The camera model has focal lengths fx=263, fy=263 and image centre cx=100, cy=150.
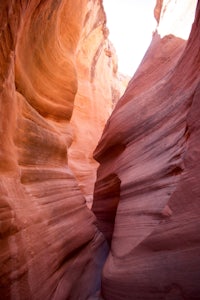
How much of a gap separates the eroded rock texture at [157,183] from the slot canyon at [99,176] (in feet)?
0.04

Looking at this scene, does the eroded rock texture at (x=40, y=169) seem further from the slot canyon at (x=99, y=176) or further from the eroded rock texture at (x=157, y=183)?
the eroded rock texture at (x=157, y=183)

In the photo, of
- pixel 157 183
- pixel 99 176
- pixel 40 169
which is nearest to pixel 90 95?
pixel 99 176

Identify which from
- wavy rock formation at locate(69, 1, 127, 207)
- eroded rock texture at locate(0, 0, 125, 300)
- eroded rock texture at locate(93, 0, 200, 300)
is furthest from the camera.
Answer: wavy rock formation at locate(69, 1, 127, 207)

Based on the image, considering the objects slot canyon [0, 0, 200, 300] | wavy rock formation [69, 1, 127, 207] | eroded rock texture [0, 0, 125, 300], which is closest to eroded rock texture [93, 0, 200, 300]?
slot canyon [0, 0, 200, 300]

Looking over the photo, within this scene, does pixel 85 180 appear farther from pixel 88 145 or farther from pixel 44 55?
pixel 44 55

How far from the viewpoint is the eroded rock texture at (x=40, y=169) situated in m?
2.35

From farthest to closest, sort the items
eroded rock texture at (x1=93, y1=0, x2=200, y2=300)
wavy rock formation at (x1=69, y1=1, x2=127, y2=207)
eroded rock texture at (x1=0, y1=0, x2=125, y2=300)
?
wavy rock formation at (x1=69, y1=1, x2=127, y2=207) < eroded rock texture at (x1=93, y1=0, x2=200, y2=300) < eroded rock texture at (x1=0, y1=0, x2=125, y2=300)

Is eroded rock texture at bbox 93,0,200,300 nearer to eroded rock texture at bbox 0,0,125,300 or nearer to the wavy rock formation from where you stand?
eroded rock texture at bbox 0,0,125,300

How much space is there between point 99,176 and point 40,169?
1977 millimetres

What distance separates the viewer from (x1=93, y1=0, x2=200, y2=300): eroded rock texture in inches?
99.3

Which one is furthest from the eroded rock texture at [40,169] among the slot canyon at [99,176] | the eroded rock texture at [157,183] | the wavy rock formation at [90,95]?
the wavy rock formation at [90,95]

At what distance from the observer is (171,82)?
151 inches

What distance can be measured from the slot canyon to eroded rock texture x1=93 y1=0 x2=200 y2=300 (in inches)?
0.5

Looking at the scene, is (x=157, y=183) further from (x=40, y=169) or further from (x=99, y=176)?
(x=99, y=176)
